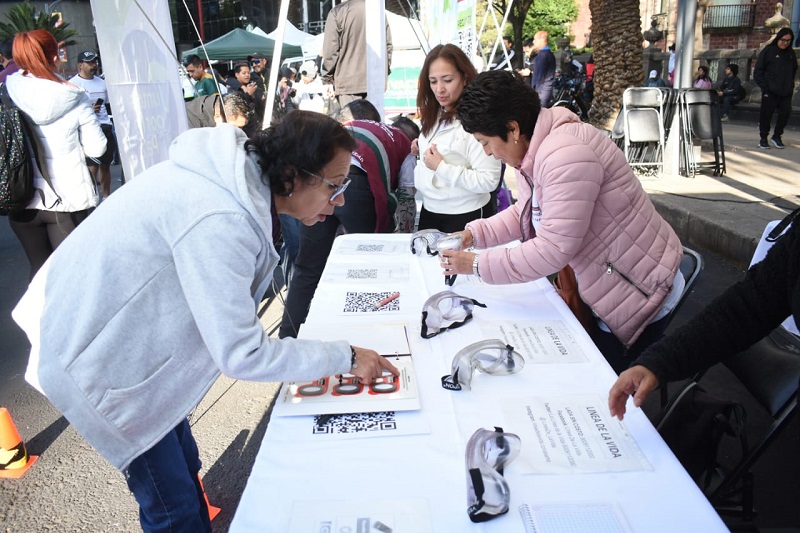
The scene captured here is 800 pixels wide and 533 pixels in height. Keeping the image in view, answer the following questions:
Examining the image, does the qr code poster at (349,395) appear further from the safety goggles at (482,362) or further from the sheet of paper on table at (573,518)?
the sheet of paper on table at (573,518)

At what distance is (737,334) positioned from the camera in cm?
135

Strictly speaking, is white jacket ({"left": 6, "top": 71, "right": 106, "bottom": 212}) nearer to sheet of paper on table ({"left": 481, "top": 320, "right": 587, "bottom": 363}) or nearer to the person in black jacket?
sheet of paper on table ({"left": 481, "top": 320, "right": 587, "bottom": 363})

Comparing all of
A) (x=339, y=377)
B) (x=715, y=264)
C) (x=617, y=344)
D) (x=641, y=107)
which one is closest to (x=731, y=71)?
(x=641, y=107)

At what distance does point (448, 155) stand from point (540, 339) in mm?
1316

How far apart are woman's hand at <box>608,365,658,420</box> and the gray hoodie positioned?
22.4 inches

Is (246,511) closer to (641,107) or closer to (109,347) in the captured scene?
(109,347)

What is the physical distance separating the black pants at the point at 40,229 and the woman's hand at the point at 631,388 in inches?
117

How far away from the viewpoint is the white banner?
2762 millimetres

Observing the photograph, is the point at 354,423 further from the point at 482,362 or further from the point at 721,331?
the point at 721,331

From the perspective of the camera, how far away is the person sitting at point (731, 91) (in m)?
13.4

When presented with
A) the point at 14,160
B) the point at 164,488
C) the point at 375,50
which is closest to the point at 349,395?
the point at 164,488

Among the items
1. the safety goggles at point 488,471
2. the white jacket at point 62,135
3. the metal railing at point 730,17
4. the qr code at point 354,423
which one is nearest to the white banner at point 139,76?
the white jacket at point 62,135

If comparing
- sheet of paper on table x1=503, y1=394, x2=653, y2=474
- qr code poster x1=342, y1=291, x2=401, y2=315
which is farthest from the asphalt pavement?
qr code poster x1=342, y1=291, x2=401, y2=315

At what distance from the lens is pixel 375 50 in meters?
4.70
